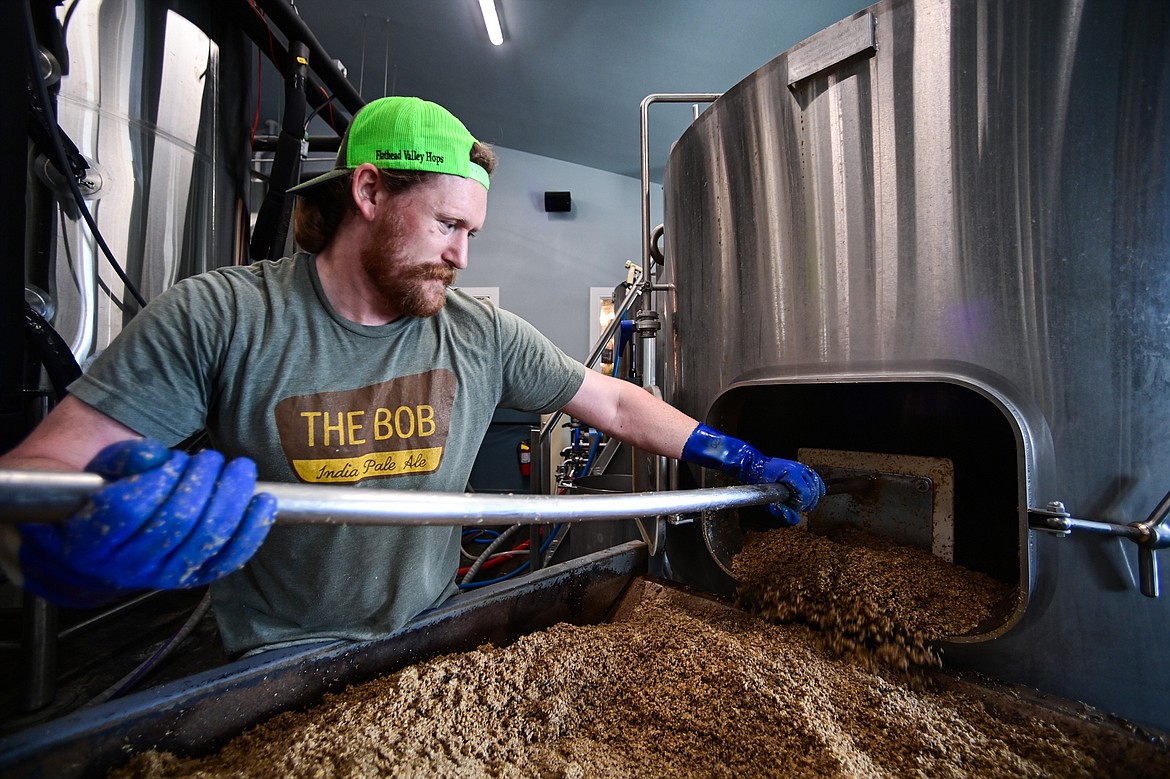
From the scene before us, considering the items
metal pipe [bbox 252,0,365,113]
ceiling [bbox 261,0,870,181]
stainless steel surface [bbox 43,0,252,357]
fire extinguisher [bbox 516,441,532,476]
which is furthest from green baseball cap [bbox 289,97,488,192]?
fire extinguisher [bbox 516,441,532,476]

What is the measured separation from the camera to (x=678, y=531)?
1.28 meters

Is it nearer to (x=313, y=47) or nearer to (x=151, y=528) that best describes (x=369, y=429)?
(x=151, y=528)

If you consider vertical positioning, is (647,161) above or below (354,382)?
above

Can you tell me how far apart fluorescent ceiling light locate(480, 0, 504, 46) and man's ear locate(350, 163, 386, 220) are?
2160mm

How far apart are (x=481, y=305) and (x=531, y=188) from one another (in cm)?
355

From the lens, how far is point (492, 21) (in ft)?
8.73

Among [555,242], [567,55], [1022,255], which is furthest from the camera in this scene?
[555,242]

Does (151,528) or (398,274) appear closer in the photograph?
(151,528)

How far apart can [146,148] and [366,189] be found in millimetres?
1003

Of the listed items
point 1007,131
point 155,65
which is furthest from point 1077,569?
point 155,65

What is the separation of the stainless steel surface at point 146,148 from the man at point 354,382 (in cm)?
77

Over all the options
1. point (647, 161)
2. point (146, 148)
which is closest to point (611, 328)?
point (647, 161)

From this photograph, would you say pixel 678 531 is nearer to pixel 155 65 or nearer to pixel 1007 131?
pixel 1007 131

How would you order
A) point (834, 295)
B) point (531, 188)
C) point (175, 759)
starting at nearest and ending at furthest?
point (175, 759), point (834, 295), point (531, 188)
